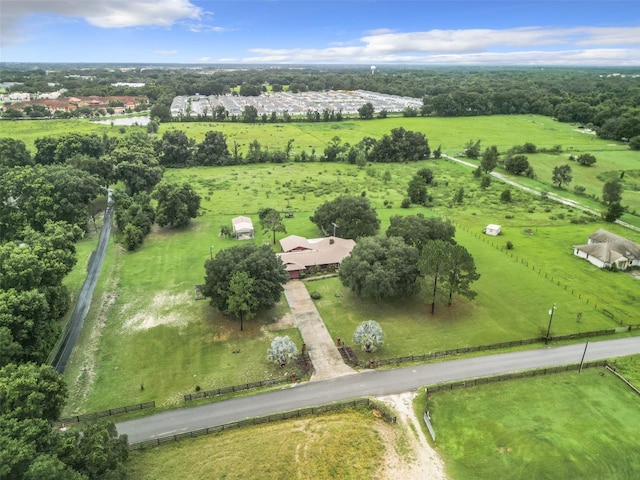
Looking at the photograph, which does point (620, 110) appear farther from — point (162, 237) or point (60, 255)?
point (60, 255)

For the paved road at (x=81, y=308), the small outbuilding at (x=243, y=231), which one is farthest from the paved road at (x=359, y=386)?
the small outbuilding at (x=243, y=231)

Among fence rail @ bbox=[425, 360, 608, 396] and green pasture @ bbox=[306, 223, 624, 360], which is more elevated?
fence rail @ bbox=[425, 360, 608, 396]

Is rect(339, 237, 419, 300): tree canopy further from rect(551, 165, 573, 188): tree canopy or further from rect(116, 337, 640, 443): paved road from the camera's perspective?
rect(551, 165, 573, 188): tree canopy

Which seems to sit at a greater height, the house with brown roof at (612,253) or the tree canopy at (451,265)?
the tree canopy at (451,265)

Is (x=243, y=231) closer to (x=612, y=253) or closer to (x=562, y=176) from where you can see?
(x=612, y=253)

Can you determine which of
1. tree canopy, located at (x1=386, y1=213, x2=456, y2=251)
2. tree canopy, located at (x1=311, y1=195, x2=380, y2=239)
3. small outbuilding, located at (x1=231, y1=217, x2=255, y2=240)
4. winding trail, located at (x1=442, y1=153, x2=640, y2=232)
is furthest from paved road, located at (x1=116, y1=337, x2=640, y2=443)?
winding trail, located at (x1=442, y1=153, x2=640, y2=232)

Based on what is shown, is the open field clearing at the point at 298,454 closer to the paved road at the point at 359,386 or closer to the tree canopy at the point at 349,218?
the paved road at the point at 359,386
